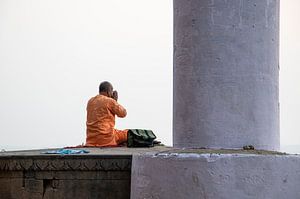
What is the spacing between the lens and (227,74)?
345cm

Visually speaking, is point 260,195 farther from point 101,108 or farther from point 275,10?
point 101,108

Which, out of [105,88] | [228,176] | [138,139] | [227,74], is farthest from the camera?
[105,88]

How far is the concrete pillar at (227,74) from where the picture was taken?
3.45 meters

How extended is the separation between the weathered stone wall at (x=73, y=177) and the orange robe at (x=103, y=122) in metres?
2.64

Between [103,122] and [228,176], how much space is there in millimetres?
4550

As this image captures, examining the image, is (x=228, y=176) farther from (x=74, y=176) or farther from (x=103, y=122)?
(x=103, y=122)

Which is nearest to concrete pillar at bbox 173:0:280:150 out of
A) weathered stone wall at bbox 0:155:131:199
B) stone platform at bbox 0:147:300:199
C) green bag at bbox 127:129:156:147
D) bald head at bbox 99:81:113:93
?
stone platform at bbox 0:147:300:199

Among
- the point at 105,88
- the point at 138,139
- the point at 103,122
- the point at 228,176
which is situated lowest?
the point at 228,176

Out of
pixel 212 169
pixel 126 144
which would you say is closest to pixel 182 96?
pixel 212 169

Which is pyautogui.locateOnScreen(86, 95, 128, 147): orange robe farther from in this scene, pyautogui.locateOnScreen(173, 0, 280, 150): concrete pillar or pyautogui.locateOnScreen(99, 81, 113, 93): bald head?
pyautogui.locateOnScreen(173, 0, 280, 150): concrete pillar

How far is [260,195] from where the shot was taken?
10.2ft

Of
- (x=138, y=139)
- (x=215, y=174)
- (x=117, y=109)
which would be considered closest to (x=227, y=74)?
(x=215, y=174)

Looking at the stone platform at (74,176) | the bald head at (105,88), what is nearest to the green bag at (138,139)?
the bald head at (105,88)

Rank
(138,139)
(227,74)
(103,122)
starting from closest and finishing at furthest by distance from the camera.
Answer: (227,74) < (138,139) < (103,122)
